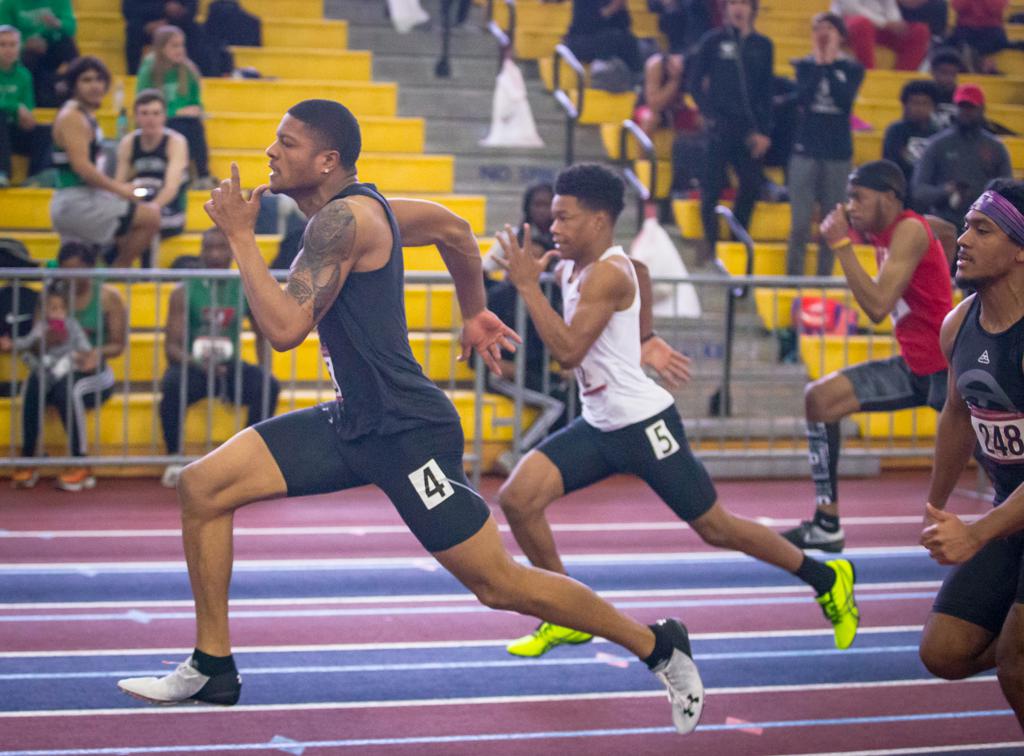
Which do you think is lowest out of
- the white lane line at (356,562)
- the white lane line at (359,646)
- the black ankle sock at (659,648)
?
the white lane line at (356,562)

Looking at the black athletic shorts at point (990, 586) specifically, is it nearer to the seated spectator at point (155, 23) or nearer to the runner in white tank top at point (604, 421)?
the runner in white tank top at point (604, 421)

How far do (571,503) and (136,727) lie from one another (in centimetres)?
497

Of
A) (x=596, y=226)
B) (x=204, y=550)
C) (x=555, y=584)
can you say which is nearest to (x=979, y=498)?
(x=596, y=226)

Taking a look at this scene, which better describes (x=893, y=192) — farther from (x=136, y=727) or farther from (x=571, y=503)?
(x=136, y=727)

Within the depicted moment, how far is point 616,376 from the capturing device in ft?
19.4

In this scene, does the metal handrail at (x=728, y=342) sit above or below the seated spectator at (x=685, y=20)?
below

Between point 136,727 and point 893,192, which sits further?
point 893,192

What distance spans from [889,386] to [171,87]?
6.46 metres

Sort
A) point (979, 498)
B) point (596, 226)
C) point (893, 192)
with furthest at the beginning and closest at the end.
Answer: point (979, 498) < point (893, 192) < point (596, 226)

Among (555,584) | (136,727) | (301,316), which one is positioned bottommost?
(136,727)

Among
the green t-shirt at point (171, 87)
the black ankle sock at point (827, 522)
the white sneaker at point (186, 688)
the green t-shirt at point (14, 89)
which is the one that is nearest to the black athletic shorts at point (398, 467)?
the white sneaker at point (186, 688)

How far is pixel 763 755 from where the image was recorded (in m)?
5.00

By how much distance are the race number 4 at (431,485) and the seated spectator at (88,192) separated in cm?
628

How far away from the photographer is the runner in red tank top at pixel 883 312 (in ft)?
22.5
